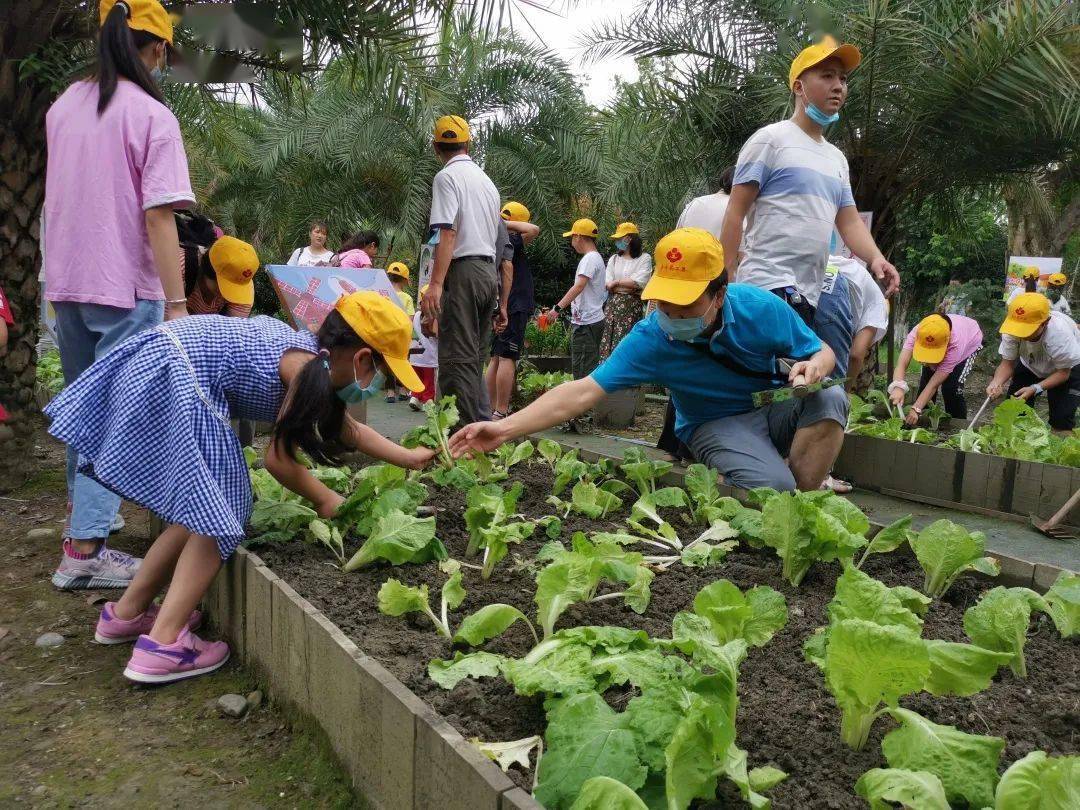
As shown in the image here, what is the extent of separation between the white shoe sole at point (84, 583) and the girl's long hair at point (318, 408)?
44.6 inches

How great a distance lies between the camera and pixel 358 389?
276cm

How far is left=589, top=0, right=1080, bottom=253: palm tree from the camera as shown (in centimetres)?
774

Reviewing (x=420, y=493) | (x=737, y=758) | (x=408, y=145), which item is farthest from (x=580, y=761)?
(x=408, y=145)

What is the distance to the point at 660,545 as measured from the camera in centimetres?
324

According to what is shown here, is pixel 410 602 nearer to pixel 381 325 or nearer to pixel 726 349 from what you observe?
pixel 381 325

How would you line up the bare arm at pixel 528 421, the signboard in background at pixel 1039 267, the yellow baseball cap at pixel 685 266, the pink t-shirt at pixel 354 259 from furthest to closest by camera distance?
the signboard in background at pixel 1039 267 → the pink t-shirt at pixel 354 259 → the bare arm at pixel 528 421 → the yellow baseball cap at pixel 685 266

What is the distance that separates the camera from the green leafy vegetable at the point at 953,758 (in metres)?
1.59

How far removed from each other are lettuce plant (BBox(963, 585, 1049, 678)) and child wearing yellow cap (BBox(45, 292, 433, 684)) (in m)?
1.73

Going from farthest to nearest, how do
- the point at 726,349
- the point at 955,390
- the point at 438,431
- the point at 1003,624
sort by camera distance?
the point at 955,390
the point at 438,431
the point at 726,349
the point at 1003,624

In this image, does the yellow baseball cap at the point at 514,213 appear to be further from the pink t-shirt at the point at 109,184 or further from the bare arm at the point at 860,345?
the pink t-shirt at the point at 109,184

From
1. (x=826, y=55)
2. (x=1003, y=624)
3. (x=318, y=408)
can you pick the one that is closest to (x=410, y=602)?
(x=318, y=408)

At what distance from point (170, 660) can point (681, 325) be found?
2048 mm

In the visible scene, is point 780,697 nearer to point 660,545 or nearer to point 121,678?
point 660,545

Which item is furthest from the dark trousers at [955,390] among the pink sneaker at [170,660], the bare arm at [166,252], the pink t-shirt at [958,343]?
the pink sneaker at [170,660]
